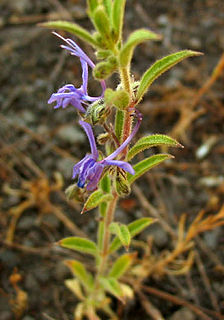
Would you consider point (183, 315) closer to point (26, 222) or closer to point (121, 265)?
point (121, 265)

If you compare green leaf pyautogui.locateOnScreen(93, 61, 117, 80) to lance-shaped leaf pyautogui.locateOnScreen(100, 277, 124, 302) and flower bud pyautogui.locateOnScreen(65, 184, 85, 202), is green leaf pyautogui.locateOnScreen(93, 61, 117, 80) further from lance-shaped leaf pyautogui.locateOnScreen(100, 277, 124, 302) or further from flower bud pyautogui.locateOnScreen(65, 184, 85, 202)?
lance-shaped leaf pyautogui.locateOnScreen(100, 277, 124, 302)

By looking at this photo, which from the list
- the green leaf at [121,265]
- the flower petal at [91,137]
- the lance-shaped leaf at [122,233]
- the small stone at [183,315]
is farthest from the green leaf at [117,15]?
the small stone at [183,315]

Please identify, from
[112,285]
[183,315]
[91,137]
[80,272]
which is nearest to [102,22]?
[91,137]

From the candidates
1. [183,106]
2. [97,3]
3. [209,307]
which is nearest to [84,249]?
[209,307]

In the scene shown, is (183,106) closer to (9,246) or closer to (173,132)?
(173,132)

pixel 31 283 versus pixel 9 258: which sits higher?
pixel 9 258

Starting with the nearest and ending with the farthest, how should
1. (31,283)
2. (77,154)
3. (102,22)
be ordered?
1. (102,22)
2. (31,283)
3. (77,154)

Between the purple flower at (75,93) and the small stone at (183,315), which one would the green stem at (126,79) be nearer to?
the purple flower at (75,93)
